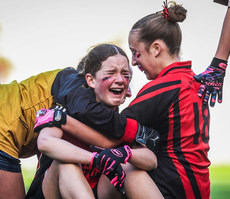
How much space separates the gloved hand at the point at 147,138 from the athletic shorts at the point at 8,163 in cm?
77

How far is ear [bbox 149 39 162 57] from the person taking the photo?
6.84 ft

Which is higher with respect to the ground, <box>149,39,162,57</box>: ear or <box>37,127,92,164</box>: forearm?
<box>149,39,162,57</box>: ear

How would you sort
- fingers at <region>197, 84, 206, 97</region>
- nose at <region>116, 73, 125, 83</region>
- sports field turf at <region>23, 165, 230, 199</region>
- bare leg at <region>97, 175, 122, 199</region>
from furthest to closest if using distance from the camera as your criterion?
sports field turf at <region>23, 165, 230, 199</region> → nose at <region>116, 73, 125, 83</region> → fingers at <region>197, 84, 206, 97</region> → bare leg at <region>97, 175, 122, 199</region>

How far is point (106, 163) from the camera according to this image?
170 centimetres

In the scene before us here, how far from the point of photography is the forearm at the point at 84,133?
1.88 meters

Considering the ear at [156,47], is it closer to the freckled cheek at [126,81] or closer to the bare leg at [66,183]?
the freckled cheek at [126,81]

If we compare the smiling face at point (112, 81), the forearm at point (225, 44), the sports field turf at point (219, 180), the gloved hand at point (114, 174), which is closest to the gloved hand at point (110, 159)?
the gloved hand at point (114, 174)

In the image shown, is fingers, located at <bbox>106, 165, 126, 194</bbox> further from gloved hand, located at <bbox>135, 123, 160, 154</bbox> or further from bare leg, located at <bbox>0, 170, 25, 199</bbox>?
bare leg, located at <bbox>0, 170, 25, 199</bbox>

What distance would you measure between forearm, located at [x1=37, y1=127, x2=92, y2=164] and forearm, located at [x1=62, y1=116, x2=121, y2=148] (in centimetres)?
9

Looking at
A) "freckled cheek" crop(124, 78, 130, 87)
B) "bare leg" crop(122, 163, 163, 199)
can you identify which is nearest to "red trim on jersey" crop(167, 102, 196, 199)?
"bare leg" crop(122, 163, 163, 199)

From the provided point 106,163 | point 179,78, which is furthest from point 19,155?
point 179,78

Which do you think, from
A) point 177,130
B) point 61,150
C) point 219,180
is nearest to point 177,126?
point 177,130

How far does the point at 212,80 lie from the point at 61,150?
857 millimetres

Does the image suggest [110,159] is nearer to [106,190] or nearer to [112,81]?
[106,190]
